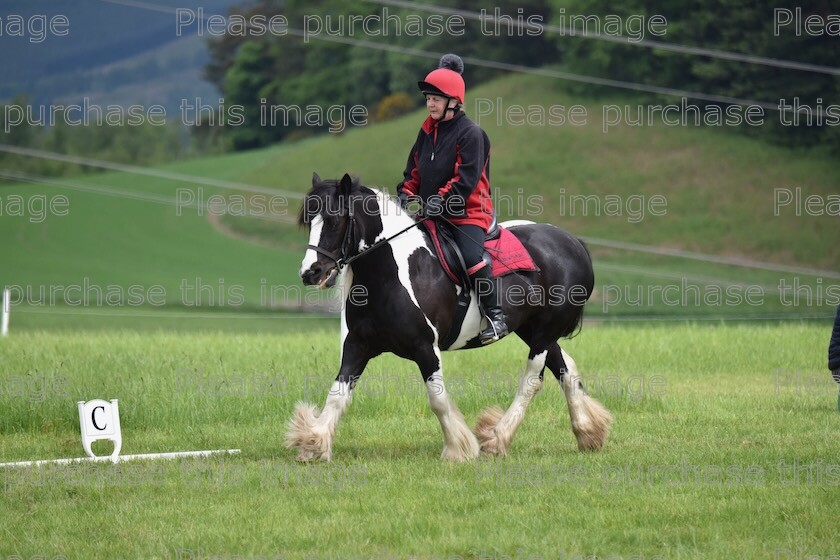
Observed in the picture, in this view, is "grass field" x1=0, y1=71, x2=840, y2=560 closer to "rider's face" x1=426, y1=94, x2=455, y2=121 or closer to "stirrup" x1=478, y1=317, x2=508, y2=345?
"stirrup" x1=478, y1=317, x2=508, y2=345

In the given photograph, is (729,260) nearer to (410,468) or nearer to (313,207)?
(410,468)

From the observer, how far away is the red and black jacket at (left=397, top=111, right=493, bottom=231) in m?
7.92

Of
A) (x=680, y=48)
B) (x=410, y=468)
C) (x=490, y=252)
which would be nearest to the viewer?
(x=410, y=468)

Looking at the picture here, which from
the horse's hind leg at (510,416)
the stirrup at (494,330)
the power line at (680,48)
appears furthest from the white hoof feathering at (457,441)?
the power line at (680,48)

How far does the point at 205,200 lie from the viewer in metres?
55.8

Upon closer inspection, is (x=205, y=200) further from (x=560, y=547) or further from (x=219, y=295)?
(x=560, y=547)

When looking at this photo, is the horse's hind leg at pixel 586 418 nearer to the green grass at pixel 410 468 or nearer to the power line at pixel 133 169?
the green grass at pixel 410 468

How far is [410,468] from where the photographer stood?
7.62 m

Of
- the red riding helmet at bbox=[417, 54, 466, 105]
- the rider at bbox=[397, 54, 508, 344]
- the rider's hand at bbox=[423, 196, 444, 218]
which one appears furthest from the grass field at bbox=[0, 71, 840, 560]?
the red riding helmet at bbox=[417, 54, 466, 105]

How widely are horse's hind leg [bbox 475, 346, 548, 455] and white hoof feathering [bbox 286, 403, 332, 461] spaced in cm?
124

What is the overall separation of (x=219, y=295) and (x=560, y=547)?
39.0m

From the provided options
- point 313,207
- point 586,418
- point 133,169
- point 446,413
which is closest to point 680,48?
point 133,169

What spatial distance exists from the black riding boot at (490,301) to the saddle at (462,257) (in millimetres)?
76

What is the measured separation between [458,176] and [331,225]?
111 centimetres
